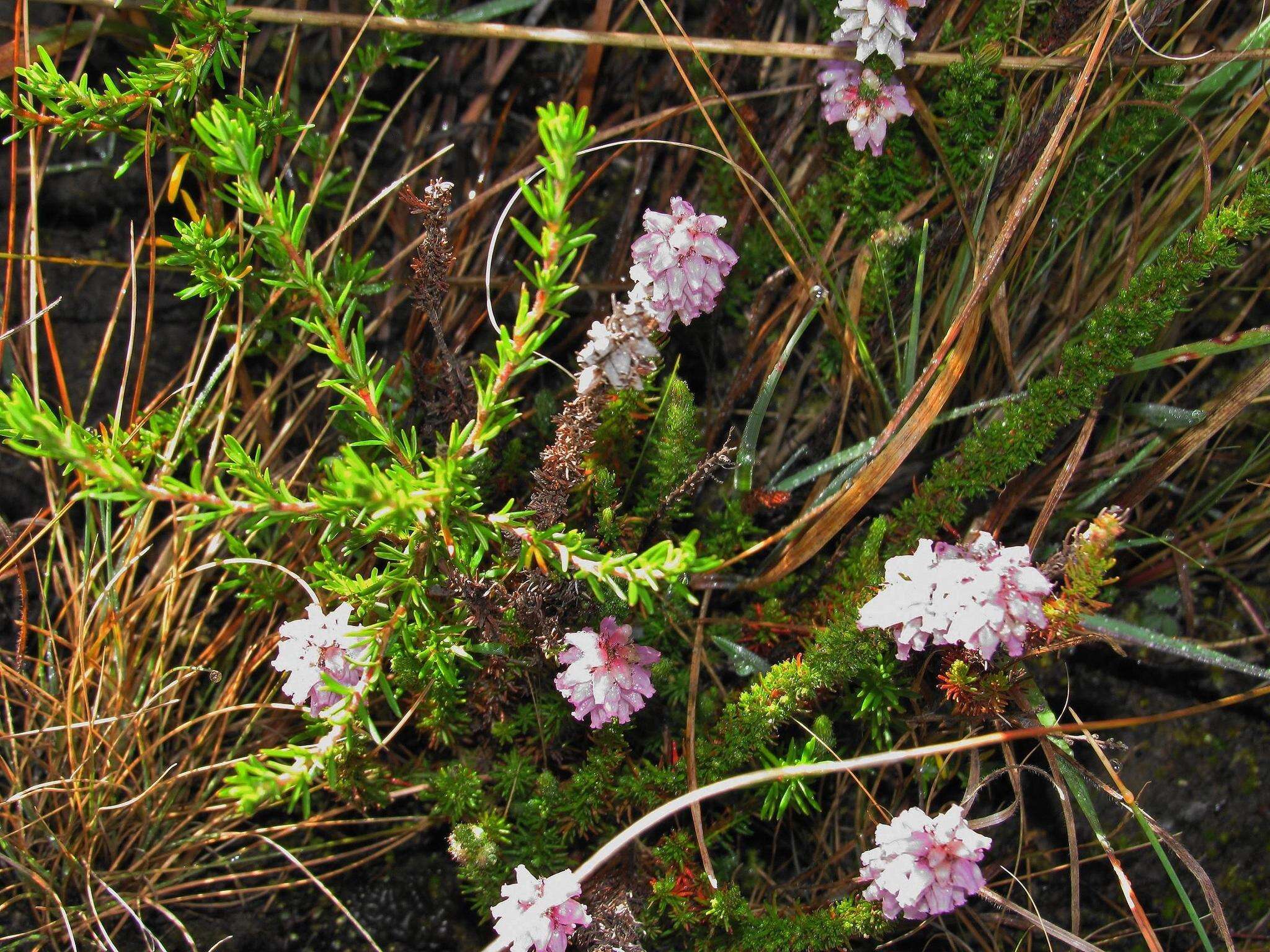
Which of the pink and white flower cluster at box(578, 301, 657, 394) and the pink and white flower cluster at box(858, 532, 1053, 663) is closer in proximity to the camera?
the pink and white flower cluster at box(578, 301, 657, 394)

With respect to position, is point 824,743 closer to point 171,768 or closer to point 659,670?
point 659,670

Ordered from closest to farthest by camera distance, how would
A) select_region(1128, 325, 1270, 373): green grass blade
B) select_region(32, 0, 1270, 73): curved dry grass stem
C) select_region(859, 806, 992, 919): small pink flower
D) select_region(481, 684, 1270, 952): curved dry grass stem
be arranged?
select_region(481, 684, 1270, 952): curved dry grass stem, select_region(859, 806, 992, 919): small pink flower, select_region(1128, 325, 1270, 373): green grass blade, select_region(32, 0, 1270, 73): curved dry grass stem

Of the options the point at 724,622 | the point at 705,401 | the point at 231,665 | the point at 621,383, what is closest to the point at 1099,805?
the point at 724,622

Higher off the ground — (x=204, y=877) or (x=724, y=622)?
(x=724, y=622)

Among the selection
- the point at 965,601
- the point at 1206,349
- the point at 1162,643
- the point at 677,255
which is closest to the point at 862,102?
the point at 677,255

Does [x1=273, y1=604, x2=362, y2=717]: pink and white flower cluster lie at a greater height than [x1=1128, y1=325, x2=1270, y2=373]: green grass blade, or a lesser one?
lesser

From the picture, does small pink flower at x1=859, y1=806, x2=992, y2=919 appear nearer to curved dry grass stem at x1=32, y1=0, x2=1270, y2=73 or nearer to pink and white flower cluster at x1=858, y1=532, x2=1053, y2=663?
pink and white flower cluster at x1=858, y1=532, x2=1053, y2=663

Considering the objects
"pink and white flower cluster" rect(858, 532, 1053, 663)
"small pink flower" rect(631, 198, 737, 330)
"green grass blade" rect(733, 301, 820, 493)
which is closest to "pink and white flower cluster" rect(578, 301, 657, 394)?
"small pink flower" rect(631, 198, 737, 330)
